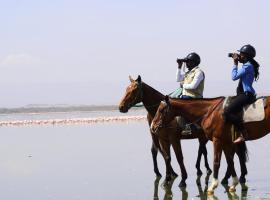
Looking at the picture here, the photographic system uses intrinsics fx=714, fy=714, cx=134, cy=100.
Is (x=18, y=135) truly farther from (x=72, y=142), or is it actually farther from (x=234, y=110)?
(x=234, y=110)

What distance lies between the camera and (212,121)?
14977 mm

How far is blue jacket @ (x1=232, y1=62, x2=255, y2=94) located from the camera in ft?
48.3

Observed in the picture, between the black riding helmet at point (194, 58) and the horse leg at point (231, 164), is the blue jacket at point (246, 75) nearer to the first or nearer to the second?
the horse leg at point (231, 164)

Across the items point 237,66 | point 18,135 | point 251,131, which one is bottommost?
point 18,135

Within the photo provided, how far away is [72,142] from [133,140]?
102 inches

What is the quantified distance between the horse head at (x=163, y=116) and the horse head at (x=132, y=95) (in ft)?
4.38

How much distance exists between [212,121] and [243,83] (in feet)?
3.35

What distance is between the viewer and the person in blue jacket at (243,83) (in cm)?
1470

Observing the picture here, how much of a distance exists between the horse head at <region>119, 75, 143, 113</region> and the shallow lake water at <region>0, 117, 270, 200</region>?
1.90 m

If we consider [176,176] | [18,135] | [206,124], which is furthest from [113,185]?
[18,135]

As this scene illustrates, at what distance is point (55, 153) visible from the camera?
83.9 feet

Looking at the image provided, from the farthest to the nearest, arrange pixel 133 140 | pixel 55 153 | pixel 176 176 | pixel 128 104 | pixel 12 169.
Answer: pixel 133 140 → pixel 55 153 → pixel 12 169 → pixel 176 176 → pixel 128 104

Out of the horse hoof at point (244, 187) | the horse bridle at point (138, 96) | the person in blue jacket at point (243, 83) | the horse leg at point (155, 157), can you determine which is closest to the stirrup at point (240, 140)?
the person in blue jacket at point (243, 83)

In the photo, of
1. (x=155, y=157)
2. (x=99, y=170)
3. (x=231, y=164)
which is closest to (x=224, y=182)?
(x=231, y=164)
